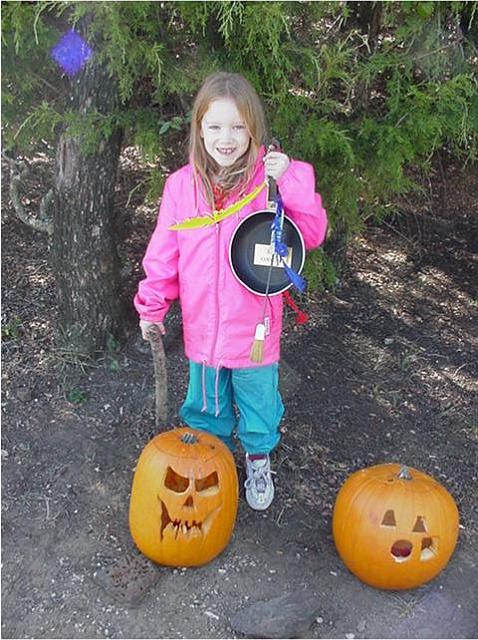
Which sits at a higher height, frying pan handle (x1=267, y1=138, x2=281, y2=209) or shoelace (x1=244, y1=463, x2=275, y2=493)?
frying pan handle (x1=267, y1=138, x2=281, y2=209)

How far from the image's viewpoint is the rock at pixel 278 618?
302cm

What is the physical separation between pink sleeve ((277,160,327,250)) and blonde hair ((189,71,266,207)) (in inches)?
7.1

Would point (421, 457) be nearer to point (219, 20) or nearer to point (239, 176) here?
point (239, 176)

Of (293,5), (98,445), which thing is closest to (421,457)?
(98,445)

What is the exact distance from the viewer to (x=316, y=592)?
3230 mm

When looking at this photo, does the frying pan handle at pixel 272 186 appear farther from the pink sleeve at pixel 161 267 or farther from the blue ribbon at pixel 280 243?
the pink sleeve at pixel 161 267

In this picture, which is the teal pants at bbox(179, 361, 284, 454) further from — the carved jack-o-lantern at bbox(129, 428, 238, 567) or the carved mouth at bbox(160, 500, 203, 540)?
the carved mouth at bbox(160, 500, 203, 540)

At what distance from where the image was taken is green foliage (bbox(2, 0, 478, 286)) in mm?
3375

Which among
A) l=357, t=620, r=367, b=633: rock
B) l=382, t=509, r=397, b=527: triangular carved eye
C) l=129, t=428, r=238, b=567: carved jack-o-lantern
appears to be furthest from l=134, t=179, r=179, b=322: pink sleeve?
l=357, t=620, r=367, b=633: rock

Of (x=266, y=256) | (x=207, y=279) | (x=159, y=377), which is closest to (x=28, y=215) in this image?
(x=159, y=377)

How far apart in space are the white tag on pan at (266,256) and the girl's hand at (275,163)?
31cm

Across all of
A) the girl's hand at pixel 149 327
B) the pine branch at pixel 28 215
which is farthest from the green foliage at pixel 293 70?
the girl's hand at pixel 149 327

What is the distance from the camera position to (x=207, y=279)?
3221 mm

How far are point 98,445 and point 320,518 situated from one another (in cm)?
111
